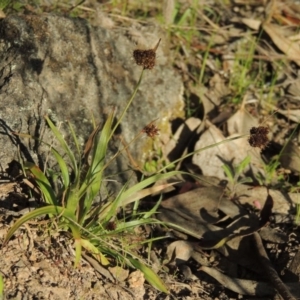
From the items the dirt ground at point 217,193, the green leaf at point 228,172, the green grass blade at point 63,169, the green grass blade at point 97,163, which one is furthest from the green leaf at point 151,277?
the green leaf at point 228,172

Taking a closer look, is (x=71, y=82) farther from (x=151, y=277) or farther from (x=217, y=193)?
(x=151, y=277)

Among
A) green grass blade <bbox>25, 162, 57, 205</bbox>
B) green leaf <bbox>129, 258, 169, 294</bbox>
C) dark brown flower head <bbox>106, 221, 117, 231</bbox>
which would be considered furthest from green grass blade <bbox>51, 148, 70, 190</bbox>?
green leaf <bbox>129, 258, 169, 294</bbox>

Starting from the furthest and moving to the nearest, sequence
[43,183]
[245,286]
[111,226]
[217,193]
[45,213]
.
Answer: [217,193], [245,286], [111,226], [43,183], [45,213]

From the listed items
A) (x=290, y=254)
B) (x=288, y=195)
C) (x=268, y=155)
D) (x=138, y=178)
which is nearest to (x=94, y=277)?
(x=138, y=178)

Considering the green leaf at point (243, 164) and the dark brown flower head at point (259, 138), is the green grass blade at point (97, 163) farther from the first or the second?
the green leaf at point (243, 164)

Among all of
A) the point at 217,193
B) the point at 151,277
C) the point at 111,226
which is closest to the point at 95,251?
the point at 111,226

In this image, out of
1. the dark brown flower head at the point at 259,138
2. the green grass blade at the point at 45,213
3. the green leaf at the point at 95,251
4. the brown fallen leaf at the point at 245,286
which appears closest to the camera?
the green grass blade at the point at 45,213

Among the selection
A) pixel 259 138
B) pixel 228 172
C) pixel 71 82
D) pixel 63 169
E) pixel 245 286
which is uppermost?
pixel 259 138
